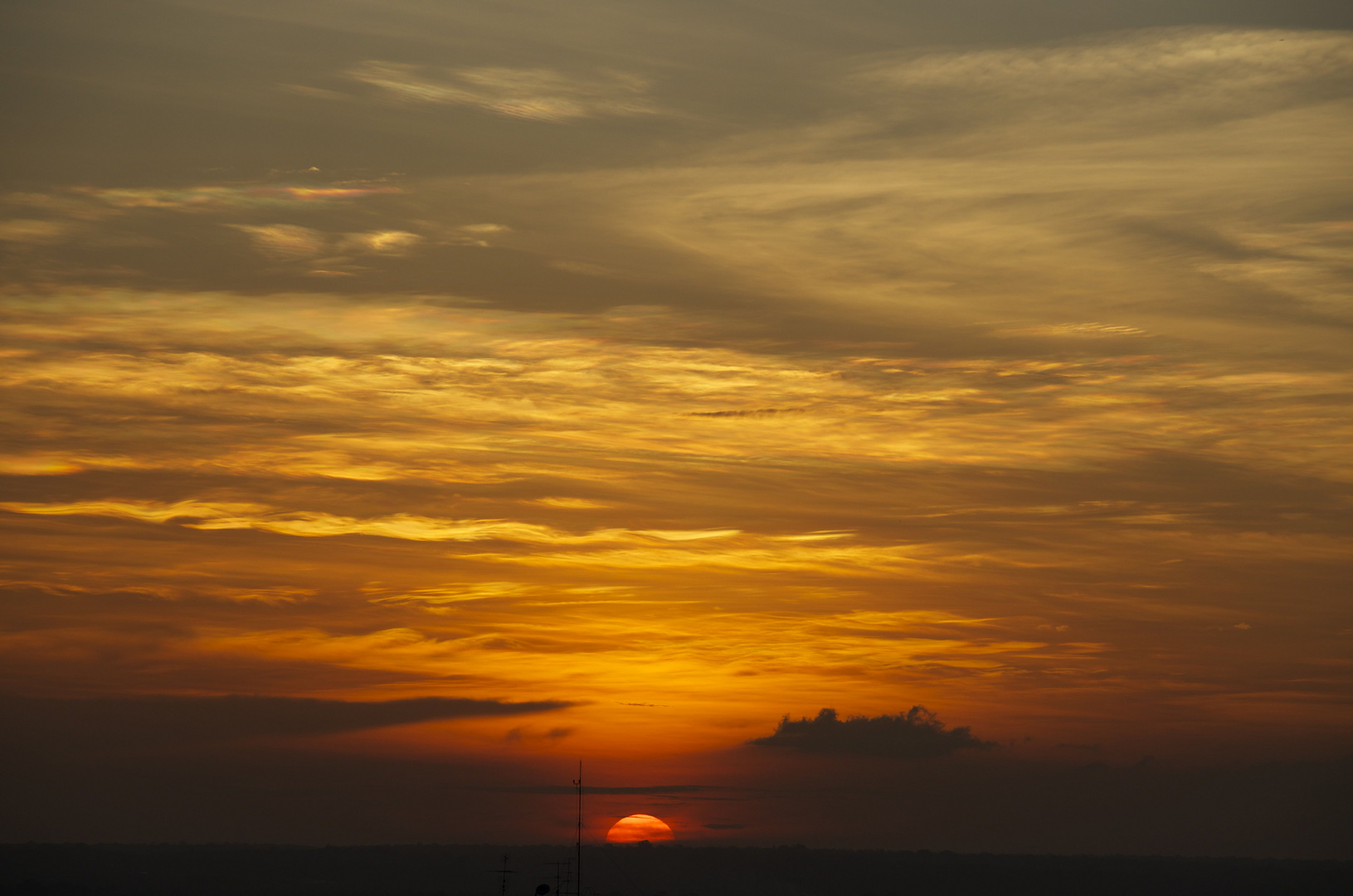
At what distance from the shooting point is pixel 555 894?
377 feet
